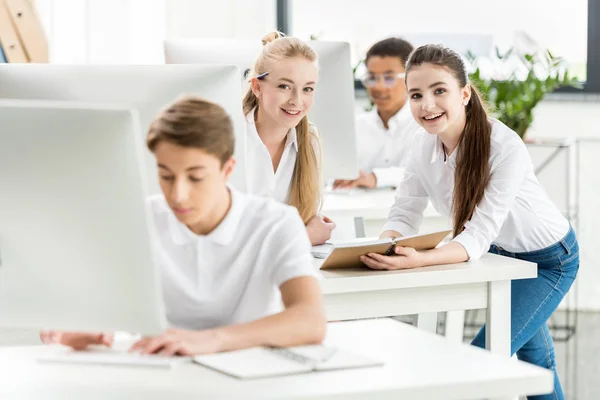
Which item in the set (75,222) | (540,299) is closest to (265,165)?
(540,299)

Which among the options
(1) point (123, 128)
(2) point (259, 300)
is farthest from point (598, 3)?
(1) point (123, 128)

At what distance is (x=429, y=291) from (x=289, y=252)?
63 centimetres

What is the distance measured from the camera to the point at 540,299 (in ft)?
7.58

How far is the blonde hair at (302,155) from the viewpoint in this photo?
2336mm

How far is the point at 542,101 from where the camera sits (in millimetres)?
4883

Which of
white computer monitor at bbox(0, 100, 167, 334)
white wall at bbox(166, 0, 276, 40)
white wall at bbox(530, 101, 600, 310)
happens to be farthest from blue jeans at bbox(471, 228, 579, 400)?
white wall at bbox(166, 0, 276, 40)

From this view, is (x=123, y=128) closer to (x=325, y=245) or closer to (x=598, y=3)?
(x=325, y=245)

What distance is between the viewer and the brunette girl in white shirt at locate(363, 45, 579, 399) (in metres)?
A: 2.23

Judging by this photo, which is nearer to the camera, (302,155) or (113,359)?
(113,359)

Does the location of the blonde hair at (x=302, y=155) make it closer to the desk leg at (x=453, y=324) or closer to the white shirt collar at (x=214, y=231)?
the desk leg at (x=453, y=324)

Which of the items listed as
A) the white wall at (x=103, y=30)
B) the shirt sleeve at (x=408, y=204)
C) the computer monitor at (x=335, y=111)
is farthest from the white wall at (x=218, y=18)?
the shirt sleeve at (x=408, y=204)

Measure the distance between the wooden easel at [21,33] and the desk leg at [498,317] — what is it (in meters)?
2.08

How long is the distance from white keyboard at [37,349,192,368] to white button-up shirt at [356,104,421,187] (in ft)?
7.92

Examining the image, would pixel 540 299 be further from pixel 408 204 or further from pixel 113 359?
pixel 113 359
